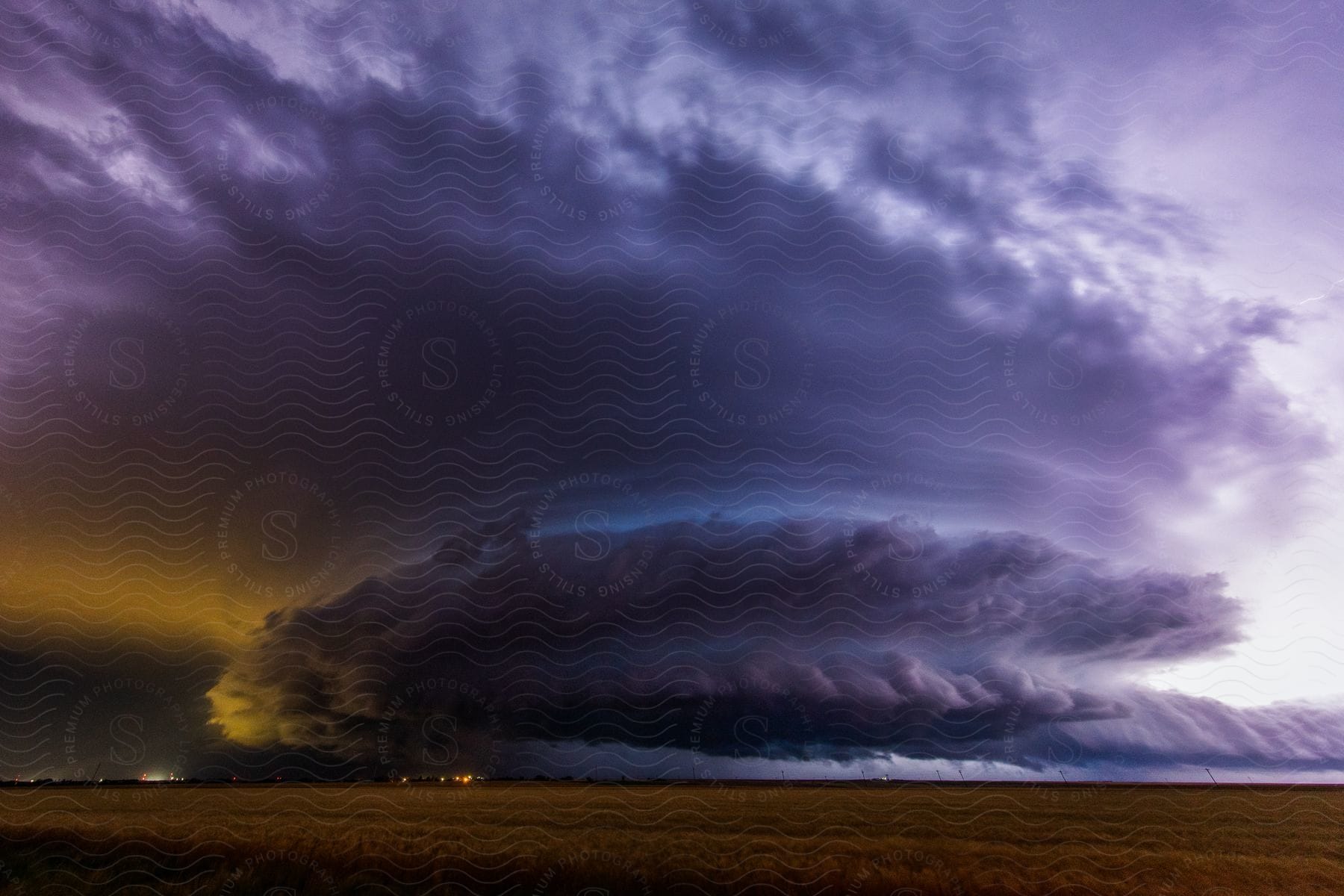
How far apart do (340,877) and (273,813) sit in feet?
39.4

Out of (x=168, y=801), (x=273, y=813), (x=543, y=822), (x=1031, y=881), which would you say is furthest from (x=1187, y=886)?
(x=168, y=801)

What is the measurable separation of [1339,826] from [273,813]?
3515 centimetres

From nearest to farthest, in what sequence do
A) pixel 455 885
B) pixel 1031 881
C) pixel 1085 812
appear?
pixel 455 885, pixel 1031 881, pixel 1085 812

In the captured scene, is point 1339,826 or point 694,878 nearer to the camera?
point 694,878

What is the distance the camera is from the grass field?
40.0ft

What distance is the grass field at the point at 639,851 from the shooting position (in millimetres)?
12195

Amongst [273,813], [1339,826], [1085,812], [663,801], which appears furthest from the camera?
[1085,812]

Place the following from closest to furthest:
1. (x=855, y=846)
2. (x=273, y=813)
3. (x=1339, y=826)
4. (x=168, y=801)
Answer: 1. (x=855, y=846)
2. (x=273, y=813)
3. (x=1339, y=826)
4. (x=168, y=801)

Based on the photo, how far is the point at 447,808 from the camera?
25.0 metres

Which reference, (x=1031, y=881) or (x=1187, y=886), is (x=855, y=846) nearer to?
(x=1031, y=881)

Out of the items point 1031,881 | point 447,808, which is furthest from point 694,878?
point 447,808

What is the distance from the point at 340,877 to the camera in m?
12.4

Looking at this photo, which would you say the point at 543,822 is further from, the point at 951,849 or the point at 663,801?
the point at 951,849

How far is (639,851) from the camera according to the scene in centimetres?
1424
